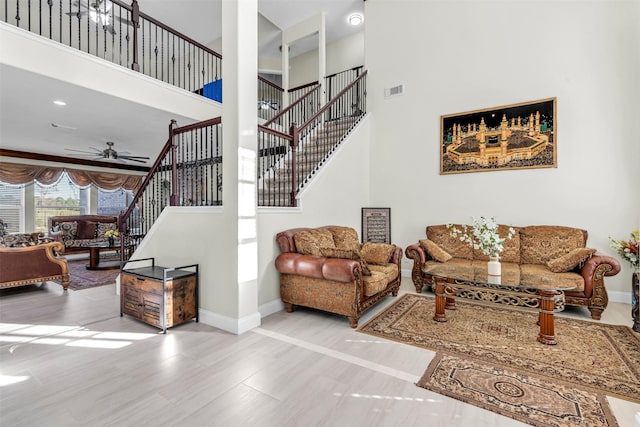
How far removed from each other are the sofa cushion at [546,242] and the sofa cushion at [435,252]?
102 cm

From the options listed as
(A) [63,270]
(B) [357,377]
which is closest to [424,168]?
(B) [357,377]

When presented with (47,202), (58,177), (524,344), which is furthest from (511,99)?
(47,202)

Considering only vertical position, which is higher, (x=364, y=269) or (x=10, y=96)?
(x=10, y=96)

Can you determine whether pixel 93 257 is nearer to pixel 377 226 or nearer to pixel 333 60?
pixel 377 226

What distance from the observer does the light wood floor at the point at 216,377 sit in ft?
5.63

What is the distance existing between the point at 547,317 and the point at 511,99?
11.4 feet

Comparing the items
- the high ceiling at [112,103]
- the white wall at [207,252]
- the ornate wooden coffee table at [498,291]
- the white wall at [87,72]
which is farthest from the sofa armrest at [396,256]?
the high ceiling at [112,103]

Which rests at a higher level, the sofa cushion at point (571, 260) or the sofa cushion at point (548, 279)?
the sofa cushion at point (571, 260)

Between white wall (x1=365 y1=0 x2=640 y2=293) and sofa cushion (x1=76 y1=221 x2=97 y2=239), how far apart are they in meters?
7.91

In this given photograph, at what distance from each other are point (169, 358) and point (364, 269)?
77.2 inches

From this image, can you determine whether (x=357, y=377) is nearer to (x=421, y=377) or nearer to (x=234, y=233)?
(x=421, y=377)

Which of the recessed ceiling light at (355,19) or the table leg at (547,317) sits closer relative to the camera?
the table leg at (547,317)

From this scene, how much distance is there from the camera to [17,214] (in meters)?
7.61

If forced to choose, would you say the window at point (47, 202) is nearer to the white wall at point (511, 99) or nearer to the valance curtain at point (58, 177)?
the valance curtain at point (58, 177)
